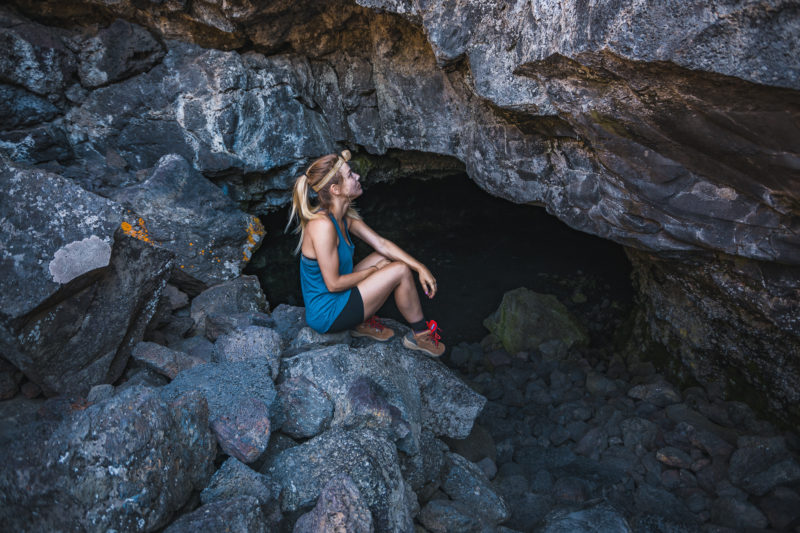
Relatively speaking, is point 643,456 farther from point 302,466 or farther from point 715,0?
point 715,0

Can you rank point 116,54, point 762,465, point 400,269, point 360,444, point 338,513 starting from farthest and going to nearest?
point 116,54 → point 400,269 → point 762,465 → point 360,444 → point 338,513

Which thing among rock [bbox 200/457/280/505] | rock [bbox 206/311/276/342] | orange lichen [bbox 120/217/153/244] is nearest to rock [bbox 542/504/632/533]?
Result: rock [bbox 200/457/280/505]

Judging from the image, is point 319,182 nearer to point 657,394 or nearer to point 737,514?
point 657,394

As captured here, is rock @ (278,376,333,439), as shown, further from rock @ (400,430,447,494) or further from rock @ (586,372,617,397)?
rock @ (586,372,617,397)

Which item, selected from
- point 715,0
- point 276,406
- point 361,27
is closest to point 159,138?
point 361,27

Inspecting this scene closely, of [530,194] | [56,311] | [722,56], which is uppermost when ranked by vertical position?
[722,56]

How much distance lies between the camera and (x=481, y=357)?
5.24 meters

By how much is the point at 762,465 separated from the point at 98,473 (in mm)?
3664

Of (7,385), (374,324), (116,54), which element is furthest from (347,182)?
(116,54)

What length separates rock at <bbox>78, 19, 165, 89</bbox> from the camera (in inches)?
177

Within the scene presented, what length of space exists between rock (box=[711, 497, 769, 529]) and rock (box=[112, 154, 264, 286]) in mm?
3706

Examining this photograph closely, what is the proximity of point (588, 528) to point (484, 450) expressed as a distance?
3.34ft

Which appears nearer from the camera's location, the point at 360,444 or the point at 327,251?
the point at 360,444

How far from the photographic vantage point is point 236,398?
2914 mm
